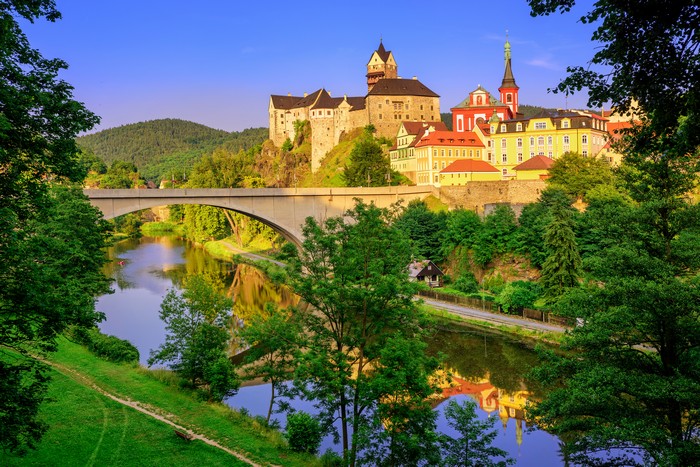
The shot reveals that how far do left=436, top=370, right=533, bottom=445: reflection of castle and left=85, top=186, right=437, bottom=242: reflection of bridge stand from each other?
54.1 ft

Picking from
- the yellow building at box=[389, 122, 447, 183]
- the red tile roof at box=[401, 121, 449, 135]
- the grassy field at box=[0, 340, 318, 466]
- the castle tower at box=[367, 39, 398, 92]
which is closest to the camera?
the grassy field at box=[0, 340, 318, 466]

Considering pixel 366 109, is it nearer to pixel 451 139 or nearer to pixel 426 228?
pixel 451 139

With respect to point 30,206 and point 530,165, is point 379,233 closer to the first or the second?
point 30,206

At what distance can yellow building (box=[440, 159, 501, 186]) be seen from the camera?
59.5 m

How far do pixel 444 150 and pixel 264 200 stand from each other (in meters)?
25.8

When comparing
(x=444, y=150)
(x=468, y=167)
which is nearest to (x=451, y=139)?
(x=444, y=150)

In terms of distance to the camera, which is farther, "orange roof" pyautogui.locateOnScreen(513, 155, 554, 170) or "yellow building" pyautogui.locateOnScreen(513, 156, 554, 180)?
"orange roof" pyautogui.locateOnScreen(513, 155, 554, 170)

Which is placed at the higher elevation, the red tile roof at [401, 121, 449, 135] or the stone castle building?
the stone castle building

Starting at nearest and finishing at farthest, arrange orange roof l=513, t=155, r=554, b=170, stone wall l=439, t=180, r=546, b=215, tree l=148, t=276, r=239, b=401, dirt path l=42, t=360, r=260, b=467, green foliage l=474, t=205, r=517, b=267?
dirt path l=42, t=360, r=260, b=467
tree l=148, t=276, r=239, b=401
green foliage l=474, t=205, r=517, b=267
stone wall l=439, t=180, r=546, b=215
orange roof l=513, t=155, r=554, b=170

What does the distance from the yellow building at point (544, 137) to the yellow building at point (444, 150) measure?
103 inches

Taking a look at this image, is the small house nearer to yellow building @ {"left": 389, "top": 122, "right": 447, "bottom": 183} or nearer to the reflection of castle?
the reflection of castle

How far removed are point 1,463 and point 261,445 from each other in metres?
6.76

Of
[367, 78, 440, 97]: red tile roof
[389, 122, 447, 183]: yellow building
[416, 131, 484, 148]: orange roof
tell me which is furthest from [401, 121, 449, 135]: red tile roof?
[367, 78, 440, 97]: red tile roof

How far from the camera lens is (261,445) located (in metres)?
18.3
